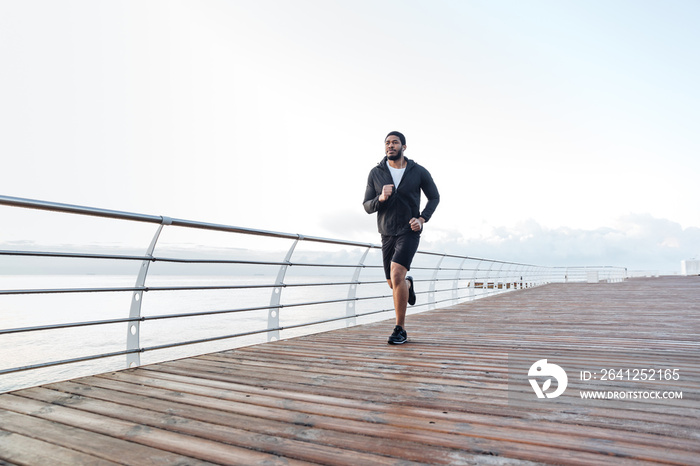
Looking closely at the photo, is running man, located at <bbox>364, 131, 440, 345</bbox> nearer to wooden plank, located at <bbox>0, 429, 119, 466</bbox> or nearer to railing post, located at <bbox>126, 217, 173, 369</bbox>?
railing post, located at <bbox>126, 217, 173, 369</bbox>

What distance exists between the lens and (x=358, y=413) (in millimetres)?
1675

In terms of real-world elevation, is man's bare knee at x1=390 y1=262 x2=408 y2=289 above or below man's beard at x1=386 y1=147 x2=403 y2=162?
below

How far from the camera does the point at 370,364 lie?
2660 mm

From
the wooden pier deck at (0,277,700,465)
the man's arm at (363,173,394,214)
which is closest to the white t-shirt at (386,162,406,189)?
the man's arm at (363,173,394,214)

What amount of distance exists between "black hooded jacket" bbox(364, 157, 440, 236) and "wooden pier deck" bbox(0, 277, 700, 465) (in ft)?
3.33

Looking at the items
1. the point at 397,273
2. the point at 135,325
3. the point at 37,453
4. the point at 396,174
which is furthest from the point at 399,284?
the point at 37,453

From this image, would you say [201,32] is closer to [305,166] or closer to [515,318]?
[305,166]

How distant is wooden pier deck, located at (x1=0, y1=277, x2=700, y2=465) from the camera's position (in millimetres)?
1274

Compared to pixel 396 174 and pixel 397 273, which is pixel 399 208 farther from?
pixel 397 273

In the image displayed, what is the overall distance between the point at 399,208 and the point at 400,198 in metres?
0.08

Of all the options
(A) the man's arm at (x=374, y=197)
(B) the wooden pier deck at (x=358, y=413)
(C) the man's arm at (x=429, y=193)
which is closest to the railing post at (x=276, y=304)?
(B) the wooden pier deck at (x=358, y=413)

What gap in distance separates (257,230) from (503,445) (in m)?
2.59

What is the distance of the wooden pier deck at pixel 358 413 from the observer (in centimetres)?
127

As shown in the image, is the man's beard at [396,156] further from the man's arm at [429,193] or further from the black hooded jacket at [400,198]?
the man's arm at [429,193]
